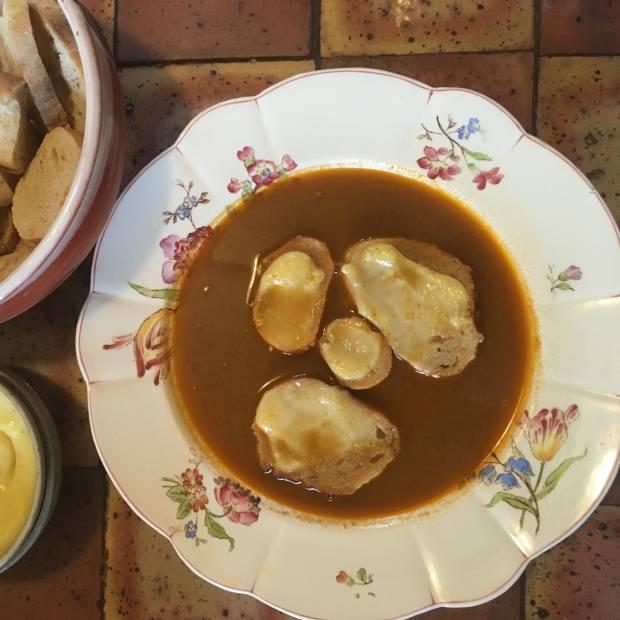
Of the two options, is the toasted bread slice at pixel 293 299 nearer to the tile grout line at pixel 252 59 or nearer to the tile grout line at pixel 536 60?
the tile grout line at pixel 252 59

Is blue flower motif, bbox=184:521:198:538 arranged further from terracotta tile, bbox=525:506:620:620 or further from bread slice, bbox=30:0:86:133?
bread slice, bbox=30:0:86:133

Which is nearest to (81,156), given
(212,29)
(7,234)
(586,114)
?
(7,234)

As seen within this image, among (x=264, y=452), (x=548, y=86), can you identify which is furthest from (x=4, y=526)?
Result: (x=548, y=86)

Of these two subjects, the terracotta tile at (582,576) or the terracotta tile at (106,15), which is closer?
the terracotta tile at (582,576)

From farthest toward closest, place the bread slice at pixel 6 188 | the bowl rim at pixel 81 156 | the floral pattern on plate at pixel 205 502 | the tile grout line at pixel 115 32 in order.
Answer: the tile grout line at pixel 115 32, the floral pattern on plate at pixel 205 502, the bread slice at pixel 6 188, the bowl rim at pixel 81 156

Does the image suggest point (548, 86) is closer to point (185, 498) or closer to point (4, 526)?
point (185, 498)

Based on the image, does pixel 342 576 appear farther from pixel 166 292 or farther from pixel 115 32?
pixel 115 32

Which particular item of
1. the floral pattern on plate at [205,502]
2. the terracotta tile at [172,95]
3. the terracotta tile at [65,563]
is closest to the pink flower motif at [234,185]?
the terracotta tile at [172,95]
